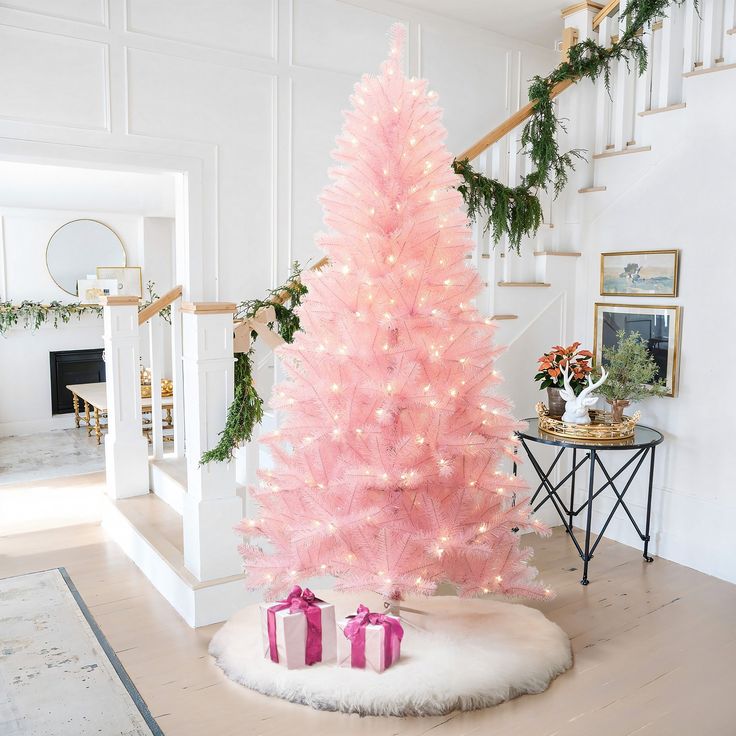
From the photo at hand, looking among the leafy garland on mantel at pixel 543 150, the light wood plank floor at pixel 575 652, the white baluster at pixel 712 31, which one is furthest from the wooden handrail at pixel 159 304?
the white baluster at pixel 712 31

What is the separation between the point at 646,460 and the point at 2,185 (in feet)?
19.7

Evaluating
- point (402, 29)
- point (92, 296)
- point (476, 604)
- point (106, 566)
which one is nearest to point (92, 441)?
point (92, 296)

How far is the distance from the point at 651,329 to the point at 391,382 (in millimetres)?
1832

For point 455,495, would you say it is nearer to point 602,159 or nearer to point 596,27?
point 602,159

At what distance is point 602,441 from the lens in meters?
3.32

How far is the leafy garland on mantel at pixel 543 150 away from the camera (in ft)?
11.9

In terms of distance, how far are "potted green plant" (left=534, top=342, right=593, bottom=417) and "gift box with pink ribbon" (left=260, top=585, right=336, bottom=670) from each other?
1.68 metres

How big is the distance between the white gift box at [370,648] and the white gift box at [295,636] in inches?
2.1

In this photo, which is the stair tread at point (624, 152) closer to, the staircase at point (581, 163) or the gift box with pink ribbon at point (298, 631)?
the staircase at point (581, 163)

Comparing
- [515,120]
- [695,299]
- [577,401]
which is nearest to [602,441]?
[577,401]

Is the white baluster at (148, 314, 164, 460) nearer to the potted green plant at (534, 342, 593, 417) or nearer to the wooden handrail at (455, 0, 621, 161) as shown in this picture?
the wooden handrail at (455, 0, 621, 161)

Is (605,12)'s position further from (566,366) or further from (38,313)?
(38,313)

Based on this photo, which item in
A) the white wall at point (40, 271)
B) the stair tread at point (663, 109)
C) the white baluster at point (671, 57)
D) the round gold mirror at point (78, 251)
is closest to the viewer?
the stair tread at point (663, 109)

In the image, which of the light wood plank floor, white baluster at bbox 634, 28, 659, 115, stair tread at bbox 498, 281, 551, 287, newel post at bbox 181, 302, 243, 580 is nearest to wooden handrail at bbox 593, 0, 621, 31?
white baluster at bbox 634, 28, 659, 115
